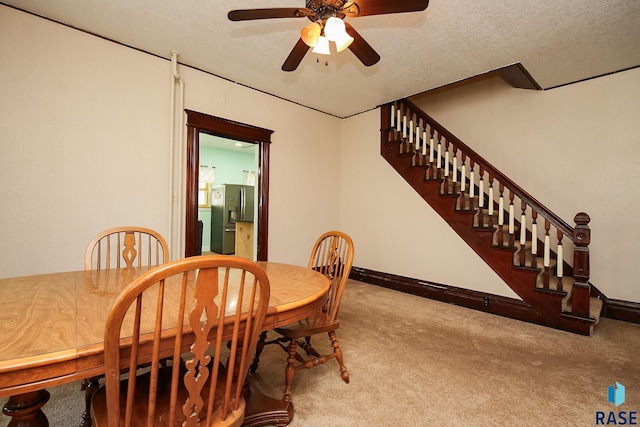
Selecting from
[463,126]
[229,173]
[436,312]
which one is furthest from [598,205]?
[229,173]

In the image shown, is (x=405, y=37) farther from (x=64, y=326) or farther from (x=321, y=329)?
(x=64, y=326)

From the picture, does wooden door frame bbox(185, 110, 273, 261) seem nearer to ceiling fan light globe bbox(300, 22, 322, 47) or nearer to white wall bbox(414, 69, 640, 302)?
ceiling fan light globe bbox(300, 22, 322, 47)

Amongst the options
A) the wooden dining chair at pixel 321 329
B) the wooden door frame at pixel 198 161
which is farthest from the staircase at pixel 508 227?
the wooden dining chair at pixel 321 329

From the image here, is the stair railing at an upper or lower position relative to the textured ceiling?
lower

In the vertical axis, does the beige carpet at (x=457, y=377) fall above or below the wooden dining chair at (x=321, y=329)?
below

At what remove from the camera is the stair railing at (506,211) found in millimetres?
2539

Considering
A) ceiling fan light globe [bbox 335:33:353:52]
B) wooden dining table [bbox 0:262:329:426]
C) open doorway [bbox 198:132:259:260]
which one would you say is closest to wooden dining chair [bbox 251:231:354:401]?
wooden dining table [bbox 0:262:329:426]

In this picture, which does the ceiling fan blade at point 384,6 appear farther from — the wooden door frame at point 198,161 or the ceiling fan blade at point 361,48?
the wooden door frame at point 198,161

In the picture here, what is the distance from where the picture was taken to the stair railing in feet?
8.33

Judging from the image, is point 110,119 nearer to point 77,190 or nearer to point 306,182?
point 77,190

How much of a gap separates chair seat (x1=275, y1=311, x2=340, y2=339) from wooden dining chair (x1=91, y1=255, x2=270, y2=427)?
0.48 meters

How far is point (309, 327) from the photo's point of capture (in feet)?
5.16

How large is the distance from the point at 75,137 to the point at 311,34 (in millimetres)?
2279

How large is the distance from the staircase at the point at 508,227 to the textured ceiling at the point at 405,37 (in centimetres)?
83
